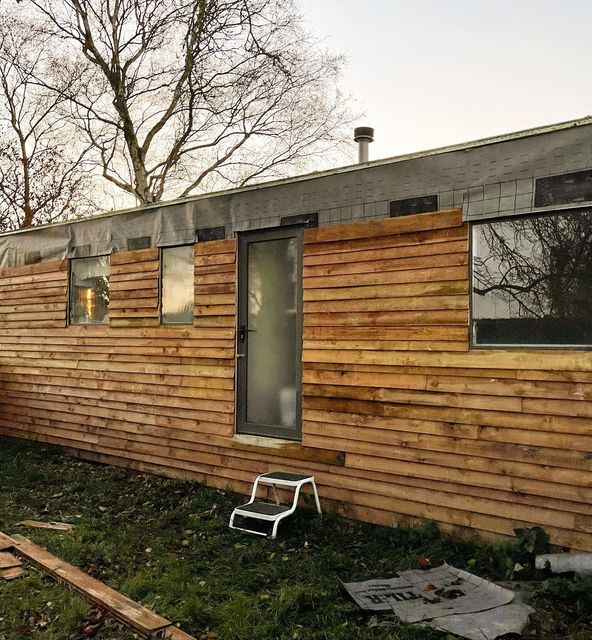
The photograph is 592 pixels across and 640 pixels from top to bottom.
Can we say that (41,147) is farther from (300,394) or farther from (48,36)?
(300,394)

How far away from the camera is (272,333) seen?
236 inches

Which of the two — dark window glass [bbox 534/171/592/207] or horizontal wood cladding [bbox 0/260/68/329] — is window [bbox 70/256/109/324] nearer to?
horizontal wood cladding [bbox 0/260/68/329]

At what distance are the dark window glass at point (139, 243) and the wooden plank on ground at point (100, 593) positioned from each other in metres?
3.50

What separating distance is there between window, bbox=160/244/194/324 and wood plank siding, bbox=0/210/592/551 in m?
0.11

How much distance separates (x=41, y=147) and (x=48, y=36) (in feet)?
10.0

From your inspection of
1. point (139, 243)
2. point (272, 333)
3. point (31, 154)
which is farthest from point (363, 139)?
point (31, 154)

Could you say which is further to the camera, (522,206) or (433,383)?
(433,383)

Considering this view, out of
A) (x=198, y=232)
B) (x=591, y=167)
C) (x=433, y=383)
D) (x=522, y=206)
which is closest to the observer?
(x=591, y=167)

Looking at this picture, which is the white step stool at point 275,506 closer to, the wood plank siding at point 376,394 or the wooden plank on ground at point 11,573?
the wood plank siding at point 376,394

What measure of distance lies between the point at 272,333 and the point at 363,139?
2273 millimetres

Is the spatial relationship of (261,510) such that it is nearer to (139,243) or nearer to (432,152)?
(432,152)

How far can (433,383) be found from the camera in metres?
4.85

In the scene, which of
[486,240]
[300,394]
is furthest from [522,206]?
[300,394]

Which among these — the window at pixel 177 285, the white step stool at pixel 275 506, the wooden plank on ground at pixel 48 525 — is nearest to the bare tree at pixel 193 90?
the window at pixel 177 285
